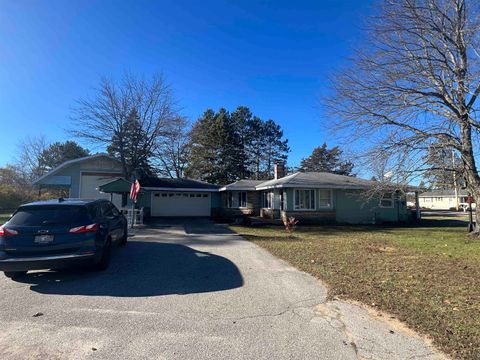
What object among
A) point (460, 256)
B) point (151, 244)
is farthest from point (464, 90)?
point (151, 244)

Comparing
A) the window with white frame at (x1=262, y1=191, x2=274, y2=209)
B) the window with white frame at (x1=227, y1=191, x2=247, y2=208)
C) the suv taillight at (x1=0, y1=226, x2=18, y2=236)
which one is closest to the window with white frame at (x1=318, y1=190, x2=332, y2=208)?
the window with white frame at (x1=262, y1=191, x2=274, y2=209)

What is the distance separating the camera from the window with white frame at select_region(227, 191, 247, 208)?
27.7 metres

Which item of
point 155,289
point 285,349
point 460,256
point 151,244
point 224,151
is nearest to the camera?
point 285,349

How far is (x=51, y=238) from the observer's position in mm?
6414

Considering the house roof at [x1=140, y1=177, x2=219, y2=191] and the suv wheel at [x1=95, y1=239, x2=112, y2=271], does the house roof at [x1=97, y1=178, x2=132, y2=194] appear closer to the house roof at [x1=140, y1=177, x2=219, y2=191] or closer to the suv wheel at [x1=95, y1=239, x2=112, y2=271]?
the house roof at [x1=140, y1=177, x2=219, y2=191]

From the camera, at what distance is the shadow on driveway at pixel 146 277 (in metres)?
6.01

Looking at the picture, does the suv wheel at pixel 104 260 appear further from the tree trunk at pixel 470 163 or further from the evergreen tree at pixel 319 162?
the evergreen tree at pixel 319 162

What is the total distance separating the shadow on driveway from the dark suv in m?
0.38

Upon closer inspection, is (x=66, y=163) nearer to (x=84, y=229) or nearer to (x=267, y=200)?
(x=267, y=200)

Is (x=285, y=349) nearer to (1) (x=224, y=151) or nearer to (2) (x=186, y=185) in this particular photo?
(2) (x=186, y=185)

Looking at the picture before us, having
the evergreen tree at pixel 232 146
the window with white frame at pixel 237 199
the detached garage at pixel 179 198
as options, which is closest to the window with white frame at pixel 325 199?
the window with white frame at pixel 237 199

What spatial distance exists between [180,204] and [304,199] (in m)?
11.6

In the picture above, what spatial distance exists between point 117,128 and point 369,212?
2044 centimetres

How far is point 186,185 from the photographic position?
29.1 meters
